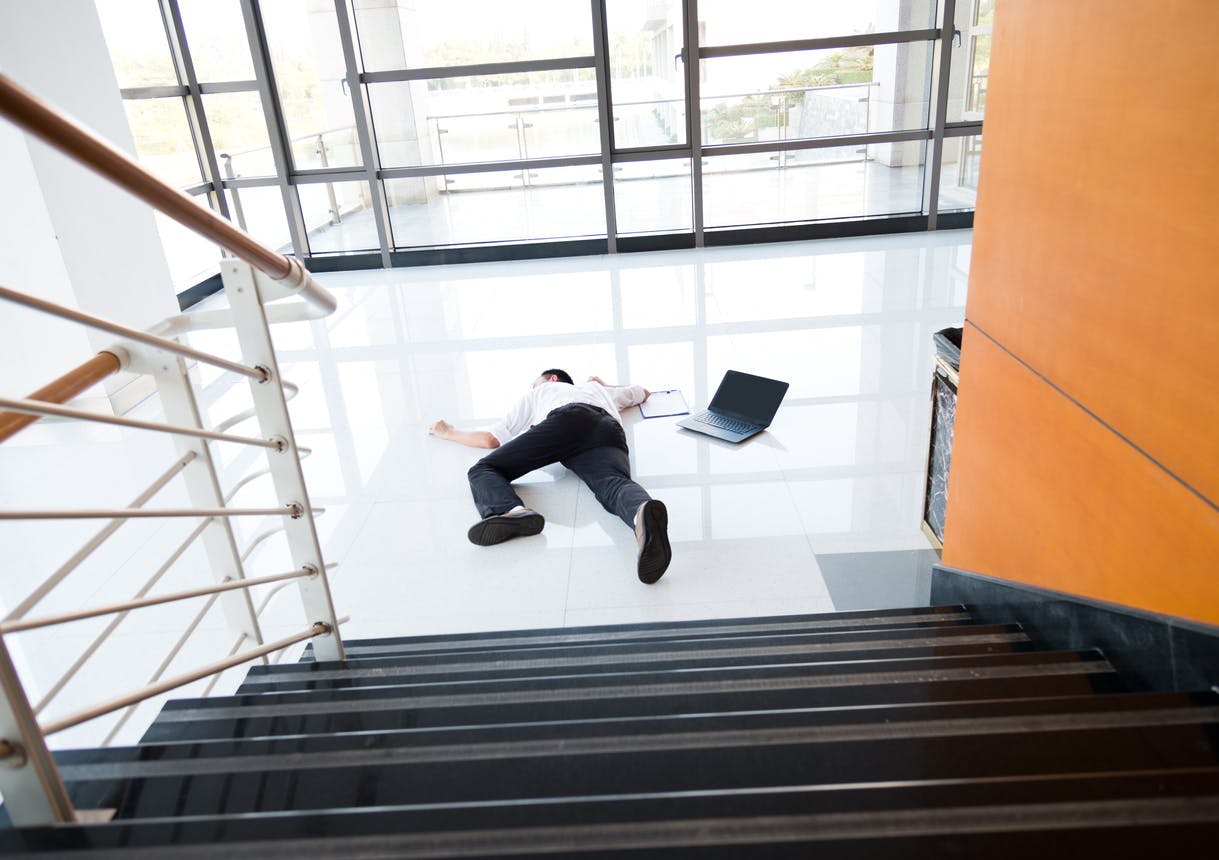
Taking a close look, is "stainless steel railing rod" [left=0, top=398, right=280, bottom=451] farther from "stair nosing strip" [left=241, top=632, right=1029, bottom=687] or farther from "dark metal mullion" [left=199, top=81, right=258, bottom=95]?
"dark metal mullion" [left=199, top=81, right=258, bottom=95]

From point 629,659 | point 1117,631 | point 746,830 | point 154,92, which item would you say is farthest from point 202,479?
point 154,92

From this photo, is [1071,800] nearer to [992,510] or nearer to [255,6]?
[992,510]

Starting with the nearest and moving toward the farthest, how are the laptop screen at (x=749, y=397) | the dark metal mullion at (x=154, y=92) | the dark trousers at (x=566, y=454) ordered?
the dark trousers at (x=566, y=454), the laptop screen at (x=749, y=397), the dark metal mullion at (x=154, y=92)

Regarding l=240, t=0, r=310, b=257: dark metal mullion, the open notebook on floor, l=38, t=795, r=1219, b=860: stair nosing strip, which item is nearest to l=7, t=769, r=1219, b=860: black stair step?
l=38, t=795, r=1219, b=860: stair nosing strip

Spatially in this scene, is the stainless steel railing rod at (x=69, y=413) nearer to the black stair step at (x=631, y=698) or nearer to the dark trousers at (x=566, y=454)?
the black stair step at (x=631, y=698)

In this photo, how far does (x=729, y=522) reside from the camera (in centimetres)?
332

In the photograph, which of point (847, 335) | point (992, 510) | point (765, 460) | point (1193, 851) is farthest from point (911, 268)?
point (1193, 851)

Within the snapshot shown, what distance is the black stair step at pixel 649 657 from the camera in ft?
5.70

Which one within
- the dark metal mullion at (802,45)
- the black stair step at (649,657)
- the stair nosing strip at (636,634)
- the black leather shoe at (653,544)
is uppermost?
the dark metal mullion at (802,45)

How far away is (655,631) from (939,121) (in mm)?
6436

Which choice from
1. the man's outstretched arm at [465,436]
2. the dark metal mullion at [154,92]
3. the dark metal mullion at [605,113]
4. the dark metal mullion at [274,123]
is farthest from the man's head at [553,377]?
the dark metal mullion at [274,123]

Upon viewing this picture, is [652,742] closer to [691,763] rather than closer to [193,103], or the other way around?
[691,763]

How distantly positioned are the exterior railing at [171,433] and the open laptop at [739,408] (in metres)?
2.47

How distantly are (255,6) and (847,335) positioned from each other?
5.52m
